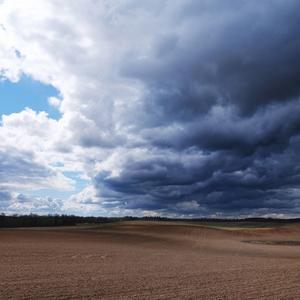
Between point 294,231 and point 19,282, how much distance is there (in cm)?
7906

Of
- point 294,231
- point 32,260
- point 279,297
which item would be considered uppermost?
point 294,231

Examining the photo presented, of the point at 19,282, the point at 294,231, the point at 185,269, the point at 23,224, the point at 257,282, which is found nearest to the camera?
the point at 19,282

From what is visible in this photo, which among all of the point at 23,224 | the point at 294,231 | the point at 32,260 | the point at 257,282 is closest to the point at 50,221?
the point at 23,224

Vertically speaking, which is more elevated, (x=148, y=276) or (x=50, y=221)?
(x=50, y=221)

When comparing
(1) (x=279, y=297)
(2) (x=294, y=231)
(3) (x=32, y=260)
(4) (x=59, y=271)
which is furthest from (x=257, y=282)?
(2) (x=294, y=231)

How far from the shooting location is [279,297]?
15.1 m

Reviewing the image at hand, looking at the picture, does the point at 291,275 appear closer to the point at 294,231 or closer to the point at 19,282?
the point at 19,282

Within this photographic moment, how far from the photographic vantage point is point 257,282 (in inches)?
731

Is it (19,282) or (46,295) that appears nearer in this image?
(46,295)

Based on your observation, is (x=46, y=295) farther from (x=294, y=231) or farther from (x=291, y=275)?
(x=294, y=231)

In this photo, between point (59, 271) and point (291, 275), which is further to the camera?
point (291, 275)

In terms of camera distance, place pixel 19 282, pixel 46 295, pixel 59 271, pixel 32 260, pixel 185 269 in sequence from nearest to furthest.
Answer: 1. pixel 46 295
2. pixel 19 282
3. pixel 59 271
4. pixel 185 269
5. pixel 32 260

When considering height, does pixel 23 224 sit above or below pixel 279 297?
above

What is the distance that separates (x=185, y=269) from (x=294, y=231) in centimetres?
7027
